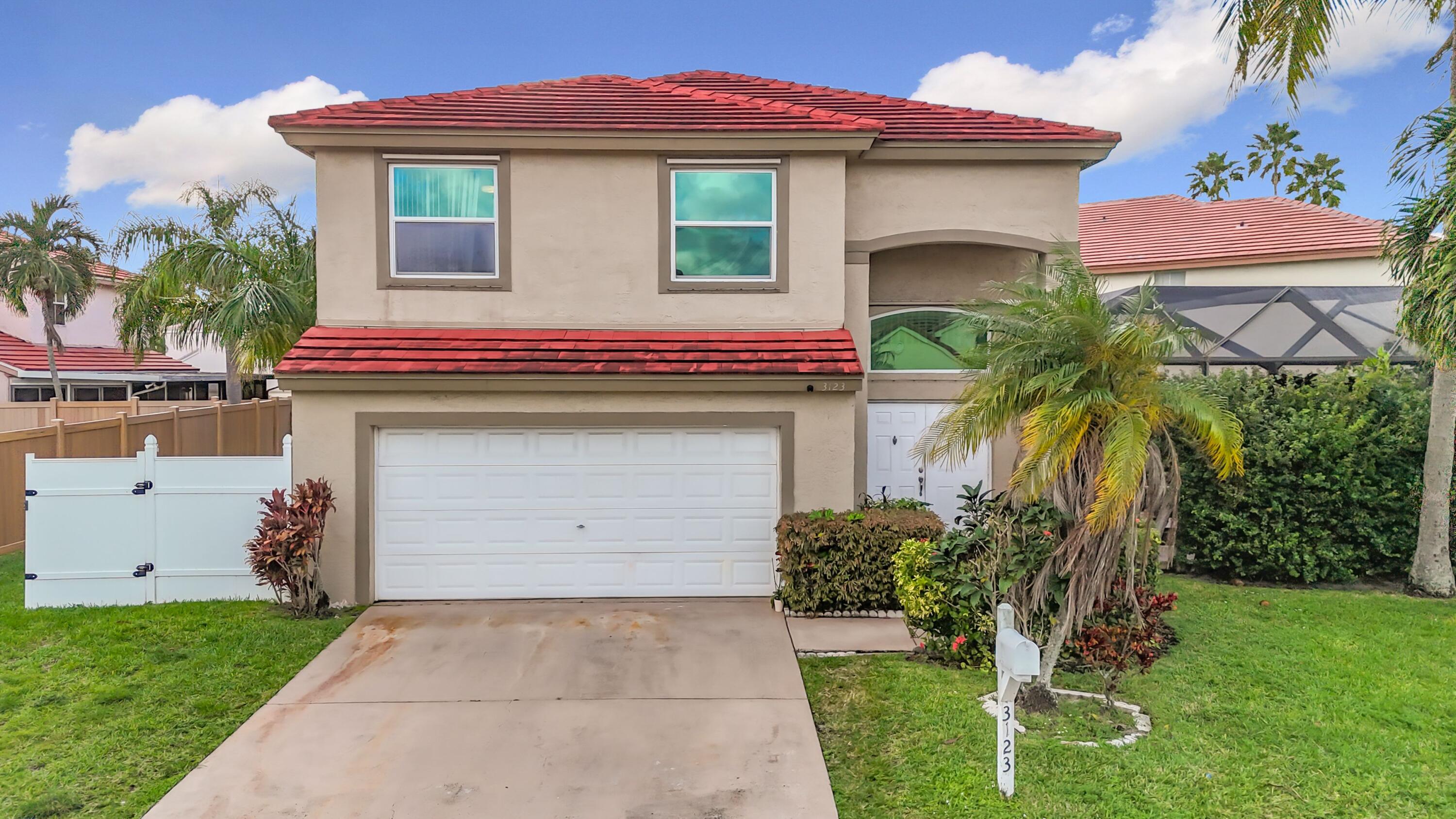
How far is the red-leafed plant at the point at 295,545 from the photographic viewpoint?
7.96 meters

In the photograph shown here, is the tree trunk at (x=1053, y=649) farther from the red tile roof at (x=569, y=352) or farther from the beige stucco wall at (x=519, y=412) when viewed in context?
the red tile roof at (x=569, y=352)

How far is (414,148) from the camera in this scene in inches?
359

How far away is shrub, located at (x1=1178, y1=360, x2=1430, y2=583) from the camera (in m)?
9.37

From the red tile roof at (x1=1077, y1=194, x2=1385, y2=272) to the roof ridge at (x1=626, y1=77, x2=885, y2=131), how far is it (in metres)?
9.38

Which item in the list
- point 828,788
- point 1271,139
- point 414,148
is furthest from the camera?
point 1271,139

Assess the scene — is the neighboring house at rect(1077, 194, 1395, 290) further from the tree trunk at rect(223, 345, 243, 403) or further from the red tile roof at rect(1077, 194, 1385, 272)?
the tree trunk at rect(223, 345, 243, 403)

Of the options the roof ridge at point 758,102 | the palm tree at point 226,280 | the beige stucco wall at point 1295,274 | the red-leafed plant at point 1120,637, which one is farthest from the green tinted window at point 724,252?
the beige stucco wall at point 1295,274

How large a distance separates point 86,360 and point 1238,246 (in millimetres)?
34106

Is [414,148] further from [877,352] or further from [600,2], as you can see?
[600,2]

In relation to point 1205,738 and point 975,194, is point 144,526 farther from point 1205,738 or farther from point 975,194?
point 975,194

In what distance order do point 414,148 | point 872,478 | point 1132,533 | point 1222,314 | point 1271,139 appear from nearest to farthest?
point 1132,533 → point 414,148 → point 872,478 → point 1222,314 → point 1271,139

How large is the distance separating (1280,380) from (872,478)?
6093mm

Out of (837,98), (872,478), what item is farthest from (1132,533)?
(837,98)

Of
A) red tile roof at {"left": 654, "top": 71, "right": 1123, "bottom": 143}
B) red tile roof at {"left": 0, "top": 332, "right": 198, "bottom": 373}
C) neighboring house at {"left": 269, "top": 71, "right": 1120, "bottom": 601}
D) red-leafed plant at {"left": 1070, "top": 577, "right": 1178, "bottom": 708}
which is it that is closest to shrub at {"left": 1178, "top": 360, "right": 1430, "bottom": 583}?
neighboring house at {"left": 269, "top": 71, "right": 1120, "bottom": 601}
